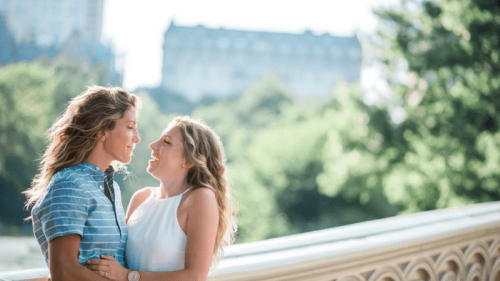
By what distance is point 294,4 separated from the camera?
61.4m

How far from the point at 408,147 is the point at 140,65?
45.0 m

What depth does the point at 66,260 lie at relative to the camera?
1.27 meters

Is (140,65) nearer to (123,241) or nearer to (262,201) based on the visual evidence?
(262,201)

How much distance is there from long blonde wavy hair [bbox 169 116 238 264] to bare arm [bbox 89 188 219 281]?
0.33ft

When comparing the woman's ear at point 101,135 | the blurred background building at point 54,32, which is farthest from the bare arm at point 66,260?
the blurred background building at point 54,32

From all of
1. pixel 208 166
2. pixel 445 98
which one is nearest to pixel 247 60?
pixel 445 98

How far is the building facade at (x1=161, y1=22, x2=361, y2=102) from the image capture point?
5838 cm

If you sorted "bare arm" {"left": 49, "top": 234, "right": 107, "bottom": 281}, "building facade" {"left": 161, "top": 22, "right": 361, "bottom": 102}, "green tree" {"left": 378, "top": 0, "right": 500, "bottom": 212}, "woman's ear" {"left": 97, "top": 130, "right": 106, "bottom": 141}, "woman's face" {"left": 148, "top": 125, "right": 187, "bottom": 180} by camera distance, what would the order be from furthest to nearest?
"building facade" {"left": 161, "top": 22, "right": 361, "bottom": 102}
"green tree" {"left": 378, "top": 0, "right": 500, "bottom": 212}
"woman's face" {"left": 148, "top": 125, "right": 187, "bottom": 180}
"woman's ear" {"left": 97, "top": 130, "right": 106, "bottom": 141}
"bare arm" {"left": 49, "top": 234, "right": 107, "bottom": 281}

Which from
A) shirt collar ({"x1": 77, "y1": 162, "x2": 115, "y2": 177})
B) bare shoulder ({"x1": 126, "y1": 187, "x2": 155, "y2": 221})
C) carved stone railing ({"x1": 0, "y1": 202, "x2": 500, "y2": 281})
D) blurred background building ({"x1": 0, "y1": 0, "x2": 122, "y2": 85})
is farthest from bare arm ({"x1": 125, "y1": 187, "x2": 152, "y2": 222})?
blurred background building ({"x1": 0, "y1": 0, "x2": 122, "y2": 85})

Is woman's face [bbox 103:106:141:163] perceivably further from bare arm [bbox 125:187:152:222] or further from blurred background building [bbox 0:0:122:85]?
blurred background building [bbox 0:0:122:85]

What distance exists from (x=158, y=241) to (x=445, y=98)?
10858mm

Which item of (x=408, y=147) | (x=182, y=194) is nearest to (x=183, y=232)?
(x=182, y=194)

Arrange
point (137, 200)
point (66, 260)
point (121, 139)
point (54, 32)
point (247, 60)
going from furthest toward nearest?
point (247, 60)
point (54, 32)
point (137, 200)
point (121, 139)
point (66, 260)

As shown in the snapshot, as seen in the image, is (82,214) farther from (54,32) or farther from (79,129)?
(54,32)
